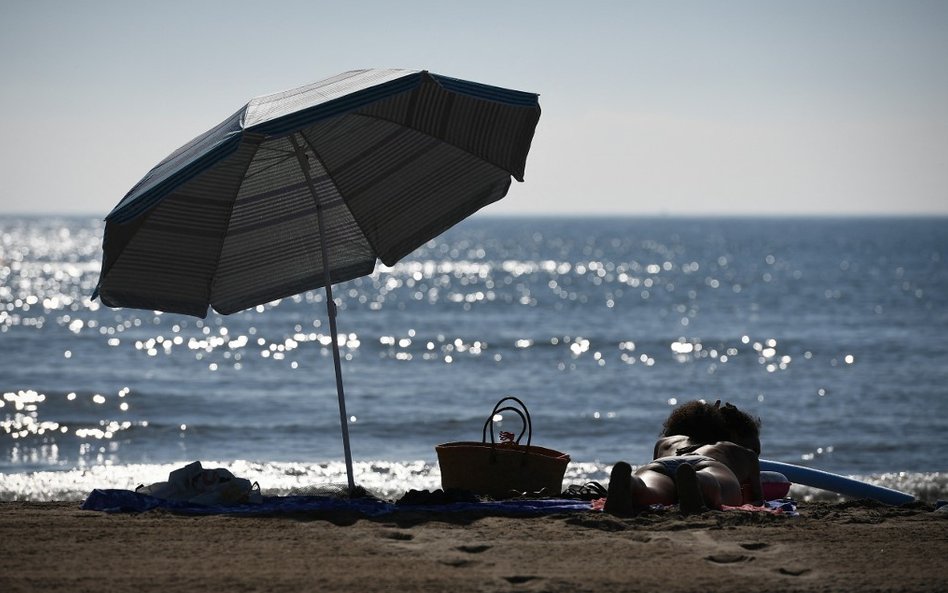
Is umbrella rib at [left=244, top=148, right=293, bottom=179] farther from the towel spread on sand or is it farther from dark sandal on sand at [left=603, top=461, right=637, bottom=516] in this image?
dark sandal on sand at [left=603, top=461, right=637, bottom=516]

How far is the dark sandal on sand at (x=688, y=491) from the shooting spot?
5539 millimetres

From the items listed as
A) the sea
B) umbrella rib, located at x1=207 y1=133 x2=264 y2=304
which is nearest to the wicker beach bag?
the sea

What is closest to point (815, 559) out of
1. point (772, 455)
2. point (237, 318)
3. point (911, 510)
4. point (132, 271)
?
point (911, 510)

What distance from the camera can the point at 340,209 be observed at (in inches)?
265

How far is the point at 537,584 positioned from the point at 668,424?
8.64ft

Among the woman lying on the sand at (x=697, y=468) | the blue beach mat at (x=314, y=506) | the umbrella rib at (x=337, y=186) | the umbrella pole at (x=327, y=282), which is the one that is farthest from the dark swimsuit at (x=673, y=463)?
the umbrella rib at (x=337, y=186)

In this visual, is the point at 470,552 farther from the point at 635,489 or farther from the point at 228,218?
the point at 228,218

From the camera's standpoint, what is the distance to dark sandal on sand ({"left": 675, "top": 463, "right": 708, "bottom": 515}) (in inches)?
218

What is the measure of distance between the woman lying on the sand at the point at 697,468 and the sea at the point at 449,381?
92 cm

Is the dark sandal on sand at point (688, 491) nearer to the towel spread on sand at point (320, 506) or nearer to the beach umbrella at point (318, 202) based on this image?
the towel spread on sand at point (320, 506)

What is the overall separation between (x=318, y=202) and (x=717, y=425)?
2.68 metres

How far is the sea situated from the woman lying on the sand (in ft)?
3.01

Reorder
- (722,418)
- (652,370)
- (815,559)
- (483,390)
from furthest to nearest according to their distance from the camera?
(652,370), (483,390), (722,418), (815,559)

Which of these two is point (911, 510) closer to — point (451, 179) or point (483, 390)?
point (451, 179)
